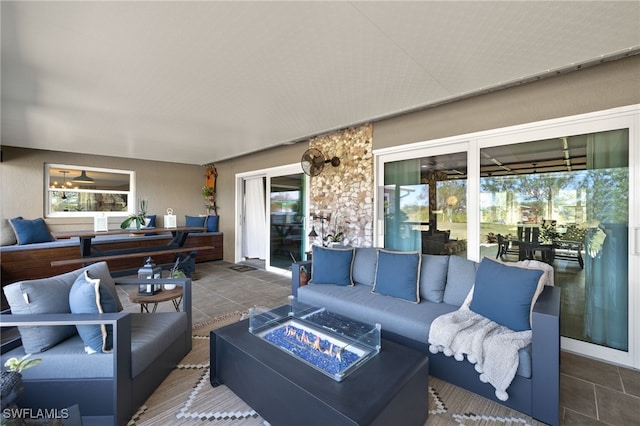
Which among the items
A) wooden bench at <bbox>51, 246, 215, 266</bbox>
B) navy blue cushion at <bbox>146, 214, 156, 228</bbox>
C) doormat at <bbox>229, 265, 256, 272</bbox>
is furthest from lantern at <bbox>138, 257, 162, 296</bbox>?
Answer: navy blue cushion at <bbox>146, 214, 156, 228</bbox>

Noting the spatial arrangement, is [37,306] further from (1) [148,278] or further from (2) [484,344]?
(2) [484,344]

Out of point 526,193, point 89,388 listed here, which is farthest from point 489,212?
point 89,388

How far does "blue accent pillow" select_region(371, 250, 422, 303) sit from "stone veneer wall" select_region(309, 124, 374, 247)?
1.12m

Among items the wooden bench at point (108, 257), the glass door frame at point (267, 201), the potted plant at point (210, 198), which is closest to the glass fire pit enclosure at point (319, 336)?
the glass door frame at point (267, 201)

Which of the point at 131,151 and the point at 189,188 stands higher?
the point at 131,151

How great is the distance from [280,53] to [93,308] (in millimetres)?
2208

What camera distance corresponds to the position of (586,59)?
228 cm

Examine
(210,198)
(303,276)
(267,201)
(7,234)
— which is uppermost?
(210,198)

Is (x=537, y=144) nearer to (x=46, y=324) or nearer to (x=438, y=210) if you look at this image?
(x=438, y=210)

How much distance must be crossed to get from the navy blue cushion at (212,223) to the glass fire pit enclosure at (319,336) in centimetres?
532

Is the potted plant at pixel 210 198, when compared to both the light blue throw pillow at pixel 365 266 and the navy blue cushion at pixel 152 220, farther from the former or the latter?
the light blue throw pillow at pixel 365 266

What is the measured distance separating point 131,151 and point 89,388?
18.3 feet

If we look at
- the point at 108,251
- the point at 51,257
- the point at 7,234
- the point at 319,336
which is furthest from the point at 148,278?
the point at 7,234

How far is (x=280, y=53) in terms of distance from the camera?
2.23 meters
